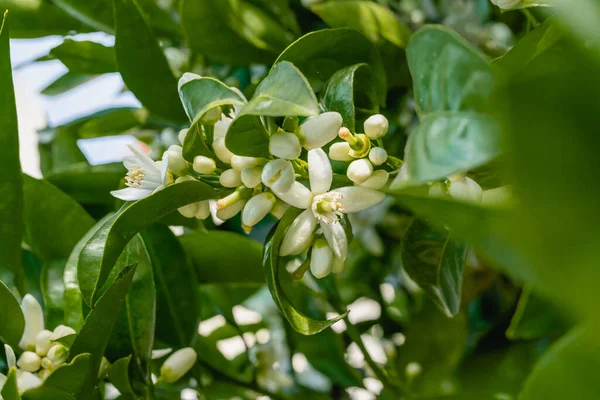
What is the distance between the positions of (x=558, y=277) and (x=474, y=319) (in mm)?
749

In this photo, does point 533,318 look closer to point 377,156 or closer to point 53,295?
point 377,156

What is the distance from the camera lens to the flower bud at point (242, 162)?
376mm

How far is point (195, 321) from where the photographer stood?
0.54 m

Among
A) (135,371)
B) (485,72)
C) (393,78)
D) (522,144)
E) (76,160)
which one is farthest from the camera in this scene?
(76,160)

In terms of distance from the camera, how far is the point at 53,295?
20.8 inches

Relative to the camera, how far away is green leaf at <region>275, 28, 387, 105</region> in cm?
43

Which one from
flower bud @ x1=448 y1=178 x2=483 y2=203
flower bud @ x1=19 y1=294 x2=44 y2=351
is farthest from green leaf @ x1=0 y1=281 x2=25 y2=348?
flower bud @ x1=448 y1=178 x2=483 y2=203

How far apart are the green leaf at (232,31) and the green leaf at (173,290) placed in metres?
0.17

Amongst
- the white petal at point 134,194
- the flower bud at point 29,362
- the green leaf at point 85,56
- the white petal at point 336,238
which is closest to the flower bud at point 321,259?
the white petal at point 336,238

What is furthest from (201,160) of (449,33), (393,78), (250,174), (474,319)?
(474,319)

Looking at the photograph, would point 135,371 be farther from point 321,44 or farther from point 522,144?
point 522,144

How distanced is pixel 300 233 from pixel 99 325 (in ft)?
0.48

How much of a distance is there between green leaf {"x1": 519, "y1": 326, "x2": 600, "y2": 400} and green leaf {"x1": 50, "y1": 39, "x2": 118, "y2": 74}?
1.68 ft

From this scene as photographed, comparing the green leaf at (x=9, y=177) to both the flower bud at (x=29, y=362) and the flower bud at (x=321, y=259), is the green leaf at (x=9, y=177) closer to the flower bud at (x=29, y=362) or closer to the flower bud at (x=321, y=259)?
the flower bud at (x=29, y=362)
